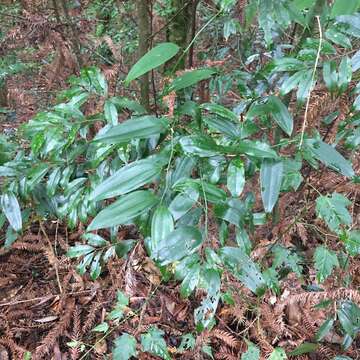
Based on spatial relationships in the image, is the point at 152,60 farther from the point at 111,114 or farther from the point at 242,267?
the point at 242,267

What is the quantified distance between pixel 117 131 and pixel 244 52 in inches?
57.7

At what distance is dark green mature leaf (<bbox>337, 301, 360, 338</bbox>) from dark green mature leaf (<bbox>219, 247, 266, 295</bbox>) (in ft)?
2.13

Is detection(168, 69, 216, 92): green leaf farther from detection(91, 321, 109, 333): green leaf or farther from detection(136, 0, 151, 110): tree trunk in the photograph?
detection(91, 321, 109, 333): green leaf

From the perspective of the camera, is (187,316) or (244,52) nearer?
(187,316)

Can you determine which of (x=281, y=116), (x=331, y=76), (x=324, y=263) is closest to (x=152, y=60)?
(x=281, y=116)

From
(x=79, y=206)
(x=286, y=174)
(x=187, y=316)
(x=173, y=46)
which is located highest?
(x=173, y=46)

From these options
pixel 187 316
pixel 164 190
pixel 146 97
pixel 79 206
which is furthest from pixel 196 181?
pixel 187 316

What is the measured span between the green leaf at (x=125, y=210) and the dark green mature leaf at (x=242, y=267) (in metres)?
0.19

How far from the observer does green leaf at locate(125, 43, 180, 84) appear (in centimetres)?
86

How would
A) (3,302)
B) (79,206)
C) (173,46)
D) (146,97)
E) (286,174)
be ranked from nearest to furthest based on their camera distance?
(173,46) < (286,174) < (79,206) < (146,97) < (3,302)

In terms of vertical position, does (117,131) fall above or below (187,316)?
above

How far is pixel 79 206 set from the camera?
4.01 feet

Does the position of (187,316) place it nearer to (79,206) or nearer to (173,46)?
(79,206)

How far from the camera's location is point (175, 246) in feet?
2.38
